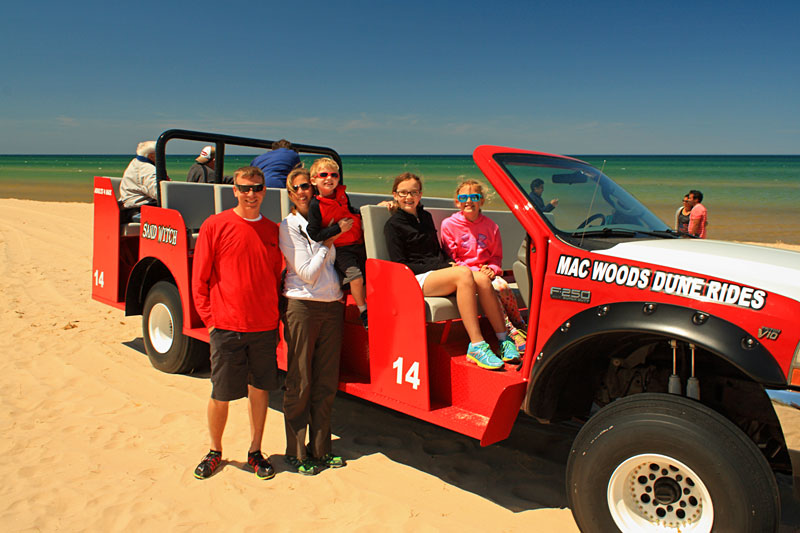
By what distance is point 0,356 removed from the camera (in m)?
6.01

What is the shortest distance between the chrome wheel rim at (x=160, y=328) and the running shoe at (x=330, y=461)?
7.45 feet

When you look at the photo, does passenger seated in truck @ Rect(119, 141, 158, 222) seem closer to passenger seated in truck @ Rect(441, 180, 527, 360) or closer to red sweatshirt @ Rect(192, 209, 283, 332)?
red sweatshirt @ Rect(192, 209, 283, 332)

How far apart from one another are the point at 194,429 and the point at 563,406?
2715mm

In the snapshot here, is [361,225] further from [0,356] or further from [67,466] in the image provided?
[0,356]

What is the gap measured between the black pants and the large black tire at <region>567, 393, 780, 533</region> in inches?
64.8

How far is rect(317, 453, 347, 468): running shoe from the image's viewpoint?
13.0 feet

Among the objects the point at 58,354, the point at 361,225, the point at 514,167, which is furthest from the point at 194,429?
the point at 514,167

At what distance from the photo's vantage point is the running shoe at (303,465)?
3855mm

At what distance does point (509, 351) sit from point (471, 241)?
0.89m

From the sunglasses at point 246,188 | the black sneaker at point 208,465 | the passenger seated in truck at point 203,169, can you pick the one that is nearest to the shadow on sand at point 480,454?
the black sneaker at point 208,465

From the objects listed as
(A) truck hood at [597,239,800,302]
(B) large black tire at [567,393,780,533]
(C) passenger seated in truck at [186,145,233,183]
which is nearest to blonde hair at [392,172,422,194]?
(A) truck hood at [597,239,800,302]

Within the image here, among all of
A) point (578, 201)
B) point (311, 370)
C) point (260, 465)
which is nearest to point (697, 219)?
point (578, 201)

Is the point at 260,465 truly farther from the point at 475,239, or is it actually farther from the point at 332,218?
the point at 475,239

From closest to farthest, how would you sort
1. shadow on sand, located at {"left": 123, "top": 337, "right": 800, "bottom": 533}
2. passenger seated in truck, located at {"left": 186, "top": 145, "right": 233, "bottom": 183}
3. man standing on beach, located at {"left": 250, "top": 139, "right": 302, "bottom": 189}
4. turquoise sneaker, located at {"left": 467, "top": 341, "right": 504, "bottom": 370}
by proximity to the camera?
turquoise sneaker, located at {"left": 467, "top": 341, "right": 504, "bottom": 370}
shadow on sand, located at {"left": 123, "top": 337, "right": 800, "bottom": 533}
man standing on beach, located at {"left": 250, "top": 139, "right": 302, "bottom": 189}
passenger seated in truck, located at {"left": 186, "top": 145, "right": 233, "bottom": 183}
